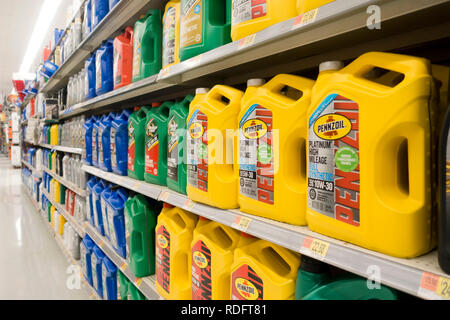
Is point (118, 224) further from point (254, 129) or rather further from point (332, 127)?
Answer: point (332, 127)

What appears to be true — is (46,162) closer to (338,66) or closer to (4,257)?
(4,257)

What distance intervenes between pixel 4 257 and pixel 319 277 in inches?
143

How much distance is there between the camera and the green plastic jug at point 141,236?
5.72 feet

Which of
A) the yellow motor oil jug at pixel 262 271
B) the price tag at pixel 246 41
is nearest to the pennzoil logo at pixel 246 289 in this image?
the yellow motor oil jug at pixel 262 271

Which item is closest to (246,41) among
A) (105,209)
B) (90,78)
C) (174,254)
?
(174,254)

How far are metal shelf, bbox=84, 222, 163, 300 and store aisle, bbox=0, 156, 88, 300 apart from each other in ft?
2.12

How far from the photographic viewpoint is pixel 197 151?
47.8 inches

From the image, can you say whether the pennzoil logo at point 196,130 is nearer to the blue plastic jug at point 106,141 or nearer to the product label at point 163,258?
the product label at point 163,258

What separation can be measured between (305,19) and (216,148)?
52cm

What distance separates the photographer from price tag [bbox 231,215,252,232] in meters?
0.99

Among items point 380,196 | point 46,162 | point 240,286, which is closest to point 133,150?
point 240,286

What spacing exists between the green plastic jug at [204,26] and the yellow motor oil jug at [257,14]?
0.53 ft

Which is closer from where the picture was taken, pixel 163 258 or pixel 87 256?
pixel 163 258

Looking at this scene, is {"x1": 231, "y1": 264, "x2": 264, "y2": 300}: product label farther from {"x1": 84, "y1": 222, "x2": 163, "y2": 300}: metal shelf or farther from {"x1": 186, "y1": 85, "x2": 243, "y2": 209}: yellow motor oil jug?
{"x1": 84, "y1": 222, "x2": 163, "y2": 300}: metal shelf
